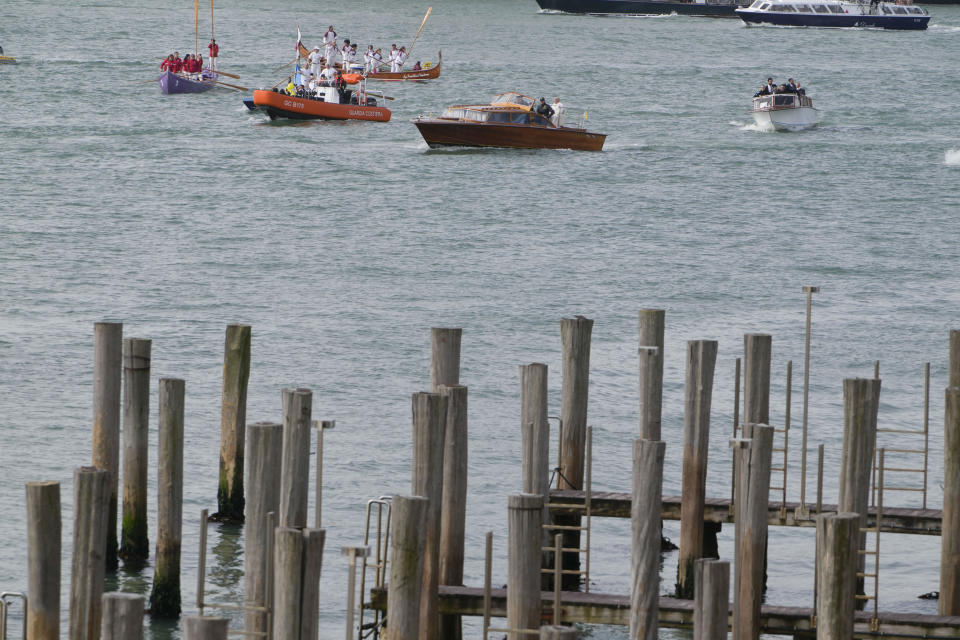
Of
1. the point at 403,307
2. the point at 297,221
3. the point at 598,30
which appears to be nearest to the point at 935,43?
the point at 598,30

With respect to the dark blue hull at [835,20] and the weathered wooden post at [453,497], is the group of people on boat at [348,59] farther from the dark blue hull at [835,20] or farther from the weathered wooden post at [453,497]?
the weathered wooden post at [453,497]

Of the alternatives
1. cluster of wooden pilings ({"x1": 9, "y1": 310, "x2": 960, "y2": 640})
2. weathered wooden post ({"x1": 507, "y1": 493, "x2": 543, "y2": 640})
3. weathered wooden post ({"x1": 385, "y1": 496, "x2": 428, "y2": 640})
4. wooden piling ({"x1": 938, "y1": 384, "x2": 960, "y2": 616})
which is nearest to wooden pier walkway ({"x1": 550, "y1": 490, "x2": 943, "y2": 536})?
cluster of wooden pilings ({"x1": 9, "y1": 310, "x2": 960, "y2": 640})

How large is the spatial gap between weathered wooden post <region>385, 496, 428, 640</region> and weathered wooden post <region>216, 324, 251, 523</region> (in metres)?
5.36

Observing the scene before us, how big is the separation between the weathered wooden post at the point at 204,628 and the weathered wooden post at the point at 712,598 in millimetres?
2598

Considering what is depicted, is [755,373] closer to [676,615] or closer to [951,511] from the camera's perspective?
[951,511]

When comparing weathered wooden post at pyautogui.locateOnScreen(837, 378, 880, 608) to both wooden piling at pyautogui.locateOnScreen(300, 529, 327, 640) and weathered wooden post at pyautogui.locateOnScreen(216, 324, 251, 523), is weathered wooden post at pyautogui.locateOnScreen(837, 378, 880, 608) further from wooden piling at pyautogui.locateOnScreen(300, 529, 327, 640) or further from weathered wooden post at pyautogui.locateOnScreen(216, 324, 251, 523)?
weathered wooden post at pyautogui.locateOnScreen(216, 324, 251, 523)

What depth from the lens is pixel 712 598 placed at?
31.6 feet

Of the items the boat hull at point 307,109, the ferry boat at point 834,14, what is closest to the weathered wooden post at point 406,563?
the boat hull at point 307,109

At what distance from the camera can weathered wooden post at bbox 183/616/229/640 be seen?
8.63 m

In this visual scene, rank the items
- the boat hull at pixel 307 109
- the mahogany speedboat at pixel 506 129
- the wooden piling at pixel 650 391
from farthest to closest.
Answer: the boat hull at pixel 307 109 → the mahogany speedboat at pixel 506 129 → the wooden piling at pixel 650 391

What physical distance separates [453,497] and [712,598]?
3.63 metres

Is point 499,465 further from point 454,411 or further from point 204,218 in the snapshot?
point 204,218

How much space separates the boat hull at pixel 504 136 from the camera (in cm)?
5275

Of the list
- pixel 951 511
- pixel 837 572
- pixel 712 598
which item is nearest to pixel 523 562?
pixel 712 598
